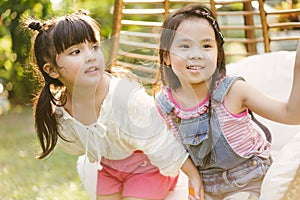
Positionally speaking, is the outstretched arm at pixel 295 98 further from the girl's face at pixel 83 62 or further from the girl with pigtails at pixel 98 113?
the girl's face at pixel 83 62

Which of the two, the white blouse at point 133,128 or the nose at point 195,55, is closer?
the nose at point 195,55

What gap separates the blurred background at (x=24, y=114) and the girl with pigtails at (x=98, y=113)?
3.37ft

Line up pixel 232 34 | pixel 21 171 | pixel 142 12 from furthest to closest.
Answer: pixel 232 34 < pixel 21 171 < pixel 142 12

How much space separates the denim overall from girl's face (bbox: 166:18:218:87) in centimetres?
7

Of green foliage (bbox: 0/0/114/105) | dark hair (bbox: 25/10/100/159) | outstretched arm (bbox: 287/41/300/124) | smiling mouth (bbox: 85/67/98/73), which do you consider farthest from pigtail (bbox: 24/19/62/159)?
green foliage (bbox: 0/0/114/105)

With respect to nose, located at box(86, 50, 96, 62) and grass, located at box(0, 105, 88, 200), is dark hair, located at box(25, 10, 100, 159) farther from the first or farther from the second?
grass, located at box(0, 105, 88, 200)

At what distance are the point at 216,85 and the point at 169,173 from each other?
0.29m

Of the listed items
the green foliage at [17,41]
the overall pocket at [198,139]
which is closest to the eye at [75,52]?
the overall pocket at [198,139]

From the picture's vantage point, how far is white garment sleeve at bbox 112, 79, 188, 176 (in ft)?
5.96

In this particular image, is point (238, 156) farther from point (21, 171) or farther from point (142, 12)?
point (21, 171)

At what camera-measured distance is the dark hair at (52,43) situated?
5.83 feet

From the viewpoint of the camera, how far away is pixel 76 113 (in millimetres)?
1879

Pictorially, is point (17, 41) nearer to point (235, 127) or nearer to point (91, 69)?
point (91, 69)

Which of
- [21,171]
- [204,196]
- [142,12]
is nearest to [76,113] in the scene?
[204,196]
